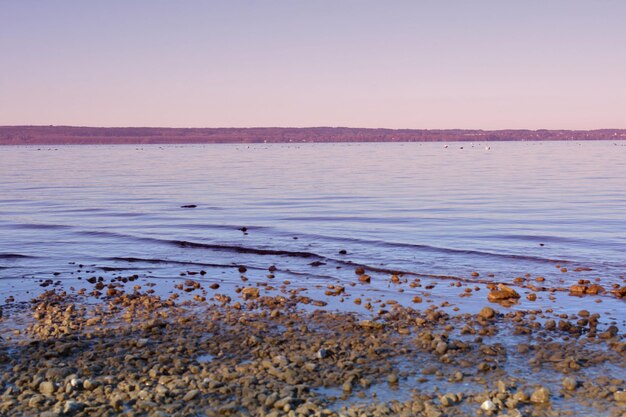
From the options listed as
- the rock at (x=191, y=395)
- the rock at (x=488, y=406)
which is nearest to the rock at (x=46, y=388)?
the rock at (x=191, y=395)

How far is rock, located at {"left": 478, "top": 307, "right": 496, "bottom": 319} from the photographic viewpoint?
519 inches

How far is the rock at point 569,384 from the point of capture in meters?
9.39

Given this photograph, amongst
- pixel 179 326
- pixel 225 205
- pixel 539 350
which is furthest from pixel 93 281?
pixel 225 205

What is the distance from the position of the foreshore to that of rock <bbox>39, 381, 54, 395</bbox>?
18 millimetres

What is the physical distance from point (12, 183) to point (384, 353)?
53639mm

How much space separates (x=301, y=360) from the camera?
10.5 m

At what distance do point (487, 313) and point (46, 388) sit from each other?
7.64 m

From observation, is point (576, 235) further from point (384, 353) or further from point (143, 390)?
point (143, 390)

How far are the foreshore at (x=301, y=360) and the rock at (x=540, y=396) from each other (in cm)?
2

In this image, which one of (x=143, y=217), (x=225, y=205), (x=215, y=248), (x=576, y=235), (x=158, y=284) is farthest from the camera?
(x=225, y=205)

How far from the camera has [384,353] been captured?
36.0 ft

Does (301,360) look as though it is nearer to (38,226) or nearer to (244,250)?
(244,250)

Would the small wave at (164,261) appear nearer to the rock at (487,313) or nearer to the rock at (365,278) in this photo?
the rock at (365,278)

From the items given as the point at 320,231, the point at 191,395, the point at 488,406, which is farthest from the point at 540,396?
the point at 320,231
